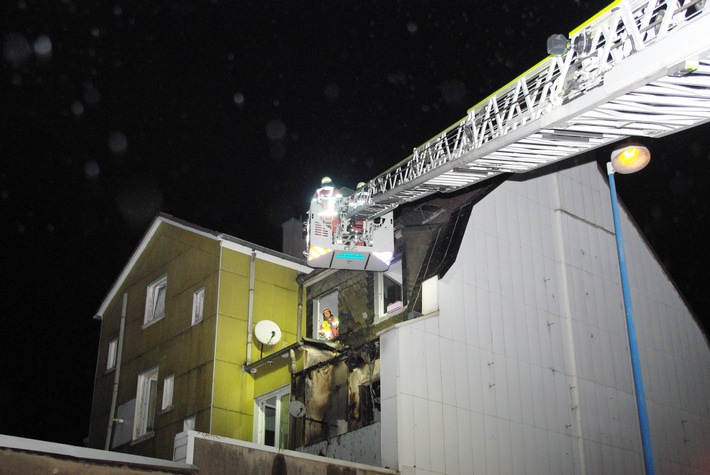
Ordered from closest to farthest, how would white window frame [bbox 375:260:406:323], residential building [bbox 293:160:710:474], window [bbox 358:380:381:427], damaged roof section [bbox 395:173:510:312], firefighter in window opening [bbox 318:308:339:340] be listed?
residential building [bbox 293:160:710:474] → window [bbox 358:380:381:427] → damaged roof section [bbox 395:173:510:312] → white window frame [bbox 375:260:406:323] → firefighter in window opening [bbox 318:308:339:340]

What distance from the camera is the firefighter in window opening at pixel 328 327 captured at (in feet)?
71.5

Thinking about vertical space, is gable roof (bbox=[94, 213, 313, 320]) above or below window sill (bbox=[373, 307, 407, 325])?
above

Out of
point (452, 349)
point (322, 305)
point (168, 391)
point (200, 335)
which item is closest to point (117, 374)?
point (168, 391)

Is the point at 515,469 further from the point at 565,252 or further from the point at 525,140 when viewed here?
the point at 525,140

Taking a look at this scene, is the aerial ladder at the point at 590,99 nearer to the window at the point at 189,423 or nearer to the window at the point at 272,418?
the window at the point at 272,418

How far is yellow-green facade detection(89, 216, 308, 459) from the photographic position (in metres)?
21.2

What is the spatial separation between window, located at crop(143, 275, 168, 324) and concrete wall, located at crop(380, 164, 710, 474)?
10.5 meters

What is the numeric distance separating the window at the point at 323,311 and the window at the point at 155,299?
16.6 ft

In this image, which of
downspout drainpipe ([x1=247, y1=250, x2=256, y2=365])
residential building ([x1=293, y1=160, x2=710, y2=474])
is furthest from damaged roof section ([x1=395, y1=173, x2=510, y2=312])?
downspout drainpipe ([x1=247, y1=250, x2=256, y2=365])

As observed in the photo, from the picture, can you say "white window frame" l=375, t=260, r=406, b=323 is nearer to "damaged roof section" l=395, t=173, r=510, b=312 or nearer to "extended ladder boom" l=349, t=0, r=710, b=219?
"damaged roof section" l=395, t=173, r=510, b=312

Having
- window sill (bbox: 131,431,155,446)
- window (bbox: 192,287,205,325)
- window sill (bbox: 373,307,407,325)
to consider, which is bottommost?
window sill (bbox: 131,431,155,446)

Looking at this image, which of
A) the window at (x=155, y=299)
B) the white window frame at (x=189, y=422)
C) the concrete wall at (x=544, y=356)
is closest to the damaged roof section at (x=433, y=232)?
the concrete wall at (x=544, y=356)

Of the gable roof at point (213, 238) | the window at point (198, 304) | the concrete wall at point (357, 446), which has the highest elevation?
the gable roof at point (213, 238)

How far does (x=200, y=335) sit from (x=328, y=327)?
360 centimetres
